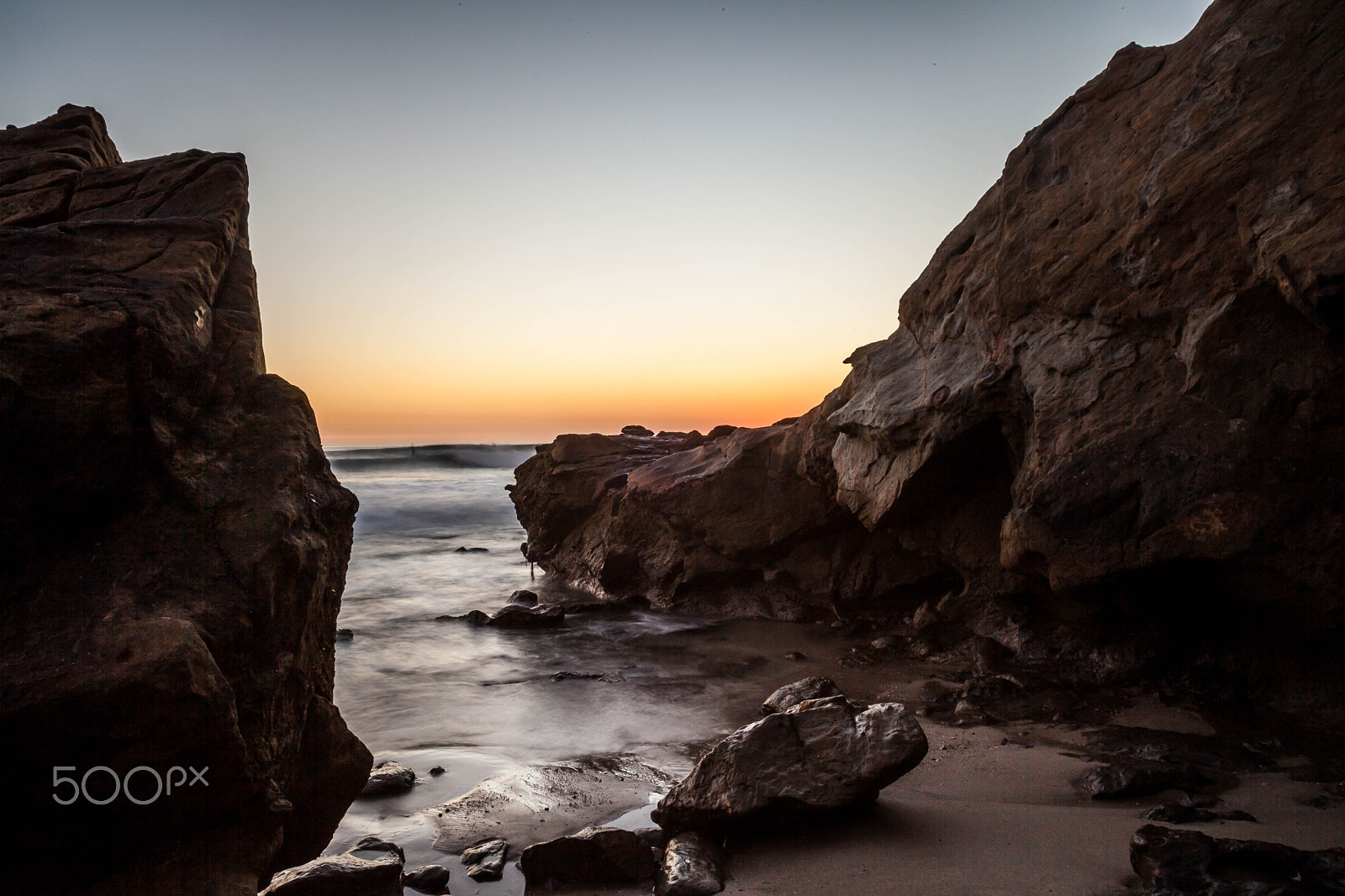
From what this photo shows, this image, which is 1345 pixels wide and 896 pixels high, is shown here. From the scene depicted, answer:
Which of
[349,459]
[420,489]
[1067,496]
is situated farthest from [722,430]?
[349,459]

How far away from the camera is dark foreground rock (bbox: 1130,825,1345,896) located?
340cm

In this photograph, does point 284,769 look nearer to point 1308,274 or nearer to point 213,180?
point 213,180

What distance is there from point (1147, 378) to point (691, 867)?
17.2 feet

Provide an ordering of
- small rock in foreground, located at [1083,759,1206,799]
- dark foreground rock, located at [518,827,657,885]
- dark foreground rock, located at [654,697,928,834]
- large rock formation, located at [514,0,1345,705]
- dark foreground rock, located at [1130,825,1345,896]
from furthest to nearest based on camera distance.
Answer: large rock formation, located at [514,0,1345,705]
small rock in foreground, located at [1083,759,1206,799]
dark foreground rock, located at [654,697,928,834]
dark foreground rock, located at [518,827,657,885]
dark foreground rock, located at [1130,825,1345,896]

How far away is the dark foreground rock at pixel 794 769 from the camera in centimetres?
465

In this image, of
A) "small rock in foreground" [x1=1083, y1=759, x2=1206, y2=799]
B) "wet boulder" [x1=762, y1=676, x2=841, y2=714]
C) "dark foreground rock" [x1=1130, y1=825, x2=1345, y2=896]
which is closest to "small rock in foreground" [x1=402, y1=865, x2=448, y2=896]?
"wet boulder" [x1=762, y1=676, x2=841, y2=714]

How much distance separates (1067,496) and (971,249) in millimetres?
3761

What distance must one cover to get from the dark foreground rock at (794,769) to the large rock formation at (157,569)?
2.04 m

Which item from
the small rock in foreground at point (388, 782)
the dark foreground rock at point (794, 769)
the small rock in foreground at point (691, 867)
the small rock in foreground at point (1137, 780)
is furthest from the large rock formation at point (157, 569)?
the small rock in foreground at point (1137, 780)

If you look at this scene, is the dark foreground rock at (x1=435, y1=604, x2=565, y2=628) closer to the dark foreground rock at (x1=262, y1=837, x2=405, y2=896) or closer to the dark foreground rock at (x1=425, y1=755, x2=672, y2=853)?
the dark foreground rock at (x1=425, y1=755, x2=672, y2=853)

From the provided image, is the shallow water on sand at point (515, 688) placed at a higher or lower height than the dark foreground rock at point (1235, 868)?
lower

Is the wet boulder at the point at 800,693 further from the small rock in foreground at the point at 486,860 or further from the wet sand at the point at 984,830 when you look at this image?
the small rock in foreground at the point at 486,860

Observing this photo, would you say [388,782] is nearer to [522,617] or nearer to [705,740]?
[705,740]

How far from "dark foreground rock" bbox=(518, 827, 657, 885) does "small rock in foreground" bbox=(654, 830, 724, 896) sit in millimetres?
136
